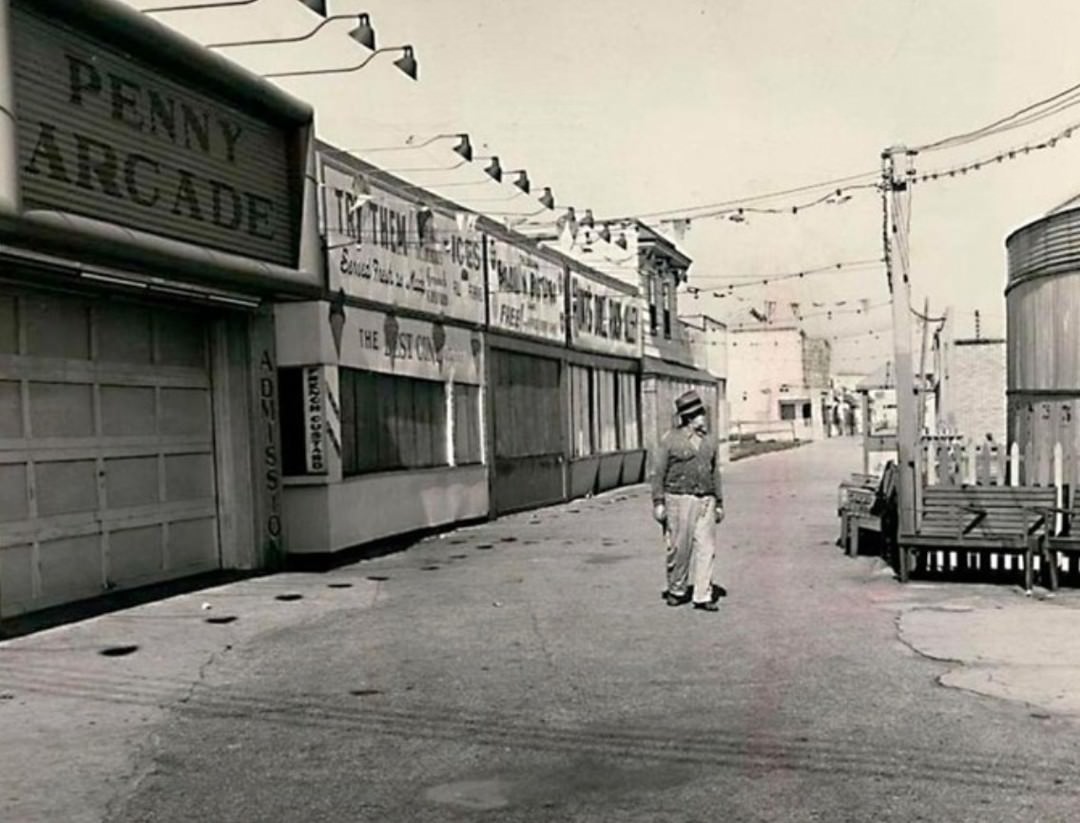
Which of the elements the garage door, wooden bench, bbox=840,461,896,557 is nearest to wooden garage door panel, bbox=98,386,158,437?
the garage door

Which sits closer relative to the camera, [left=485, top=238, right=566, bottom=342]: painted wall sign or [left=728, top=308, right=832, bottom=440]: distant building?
[left=485, top=238, right=566, bottom=342]: painted wall sign

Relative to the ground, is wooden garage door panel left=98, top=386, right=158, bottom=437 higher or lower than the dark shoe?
higher

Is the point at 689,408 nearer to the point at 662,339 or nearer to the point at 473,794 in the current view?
the point at 473,794

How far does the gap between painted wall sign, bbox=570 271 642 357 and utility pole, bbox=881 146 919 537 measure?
42.7 feet

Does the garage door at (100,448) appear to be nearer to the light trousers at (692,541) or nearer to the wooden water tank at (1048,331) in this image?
the light trousers at (692,541)

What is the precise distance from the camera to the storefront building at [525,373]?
69.1 feet

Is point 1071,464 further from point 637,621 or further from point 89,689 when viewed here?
point 89,689

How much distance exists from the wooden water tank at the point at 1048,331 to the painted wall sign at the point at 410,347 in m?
8.25

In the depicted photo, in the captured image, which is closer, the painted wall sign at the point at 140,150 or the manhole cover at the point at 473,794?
the manhole cover at the point at 473,794

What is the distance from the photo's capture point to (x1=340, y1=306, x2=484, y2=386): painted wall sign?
50.1ft

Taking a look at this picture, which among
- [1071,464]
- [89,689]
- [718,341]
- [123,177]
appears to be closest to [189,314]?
[123,177]

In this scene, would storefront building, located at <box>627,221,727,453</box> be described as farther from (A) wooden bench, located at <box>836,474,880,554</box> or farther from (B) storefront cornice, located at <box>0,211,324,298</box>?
(B) storefront cornice, located at <box>0,211,324,298</box>

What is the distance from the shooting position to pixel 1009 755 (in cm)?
609

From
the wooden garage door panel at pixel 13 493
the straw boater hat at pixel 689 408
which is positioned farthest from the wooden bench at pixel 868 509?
the wooden garage door panel at pixel 13 493
